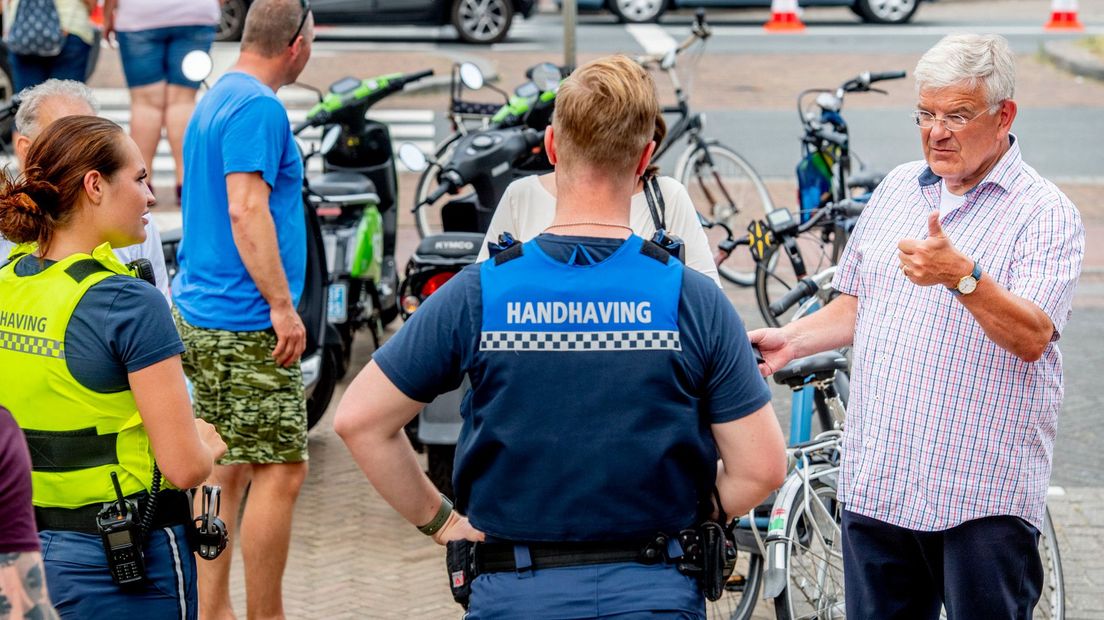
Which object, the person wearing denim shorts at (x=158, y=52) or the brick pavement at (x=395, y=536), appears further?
the person wearing denim shorts at (x=158, y=52)

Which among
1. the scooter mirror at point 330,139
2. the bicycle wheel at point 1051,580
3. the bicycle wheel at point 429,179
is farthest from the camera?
the bicycle wheel at point 429,179

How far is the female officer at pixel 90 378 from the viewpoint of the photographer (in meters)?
2.98

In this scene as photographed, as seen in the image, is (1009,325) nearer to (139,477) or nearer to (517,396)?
(517,396)

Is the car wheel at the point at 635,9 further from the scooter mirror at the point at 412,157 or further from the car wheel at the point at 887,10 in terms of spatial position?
the scooter mirror at the point at 412,157

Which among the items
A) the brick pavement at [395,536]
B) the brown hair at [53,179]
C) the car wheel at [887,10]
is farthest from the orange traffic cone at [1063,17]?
the brown hair at [53,179]

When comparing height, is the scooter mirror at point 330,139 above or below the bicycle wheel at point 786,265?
above

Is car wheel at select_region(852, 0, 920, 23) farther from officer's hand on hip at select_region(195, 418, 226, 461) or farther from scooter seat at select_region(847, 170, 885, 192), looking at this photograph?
officer's hand on hip at select_region(195, 418, 226, 461)

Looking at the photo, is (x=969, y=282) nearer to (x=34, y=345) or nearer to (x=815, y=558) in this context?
(x=815, y=558)

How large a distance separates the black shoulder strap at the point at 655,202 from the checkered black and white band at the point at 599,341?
1.67m

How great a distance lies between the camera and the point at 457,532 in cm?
279

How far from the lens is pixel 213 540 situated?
3322 mm

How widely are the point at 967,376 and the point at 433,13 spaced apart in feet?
51.0

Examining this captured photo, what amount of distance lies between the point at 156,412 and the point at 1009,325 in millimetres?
1820

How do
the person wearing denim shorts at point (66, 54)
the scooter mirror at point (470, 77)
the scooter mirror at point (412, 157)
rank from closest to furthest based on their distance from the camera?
the scooter mirror at point (412, 157) < the scooter mirror at point (470, 77) < the person wearing denim shorts at point (66, 54)
